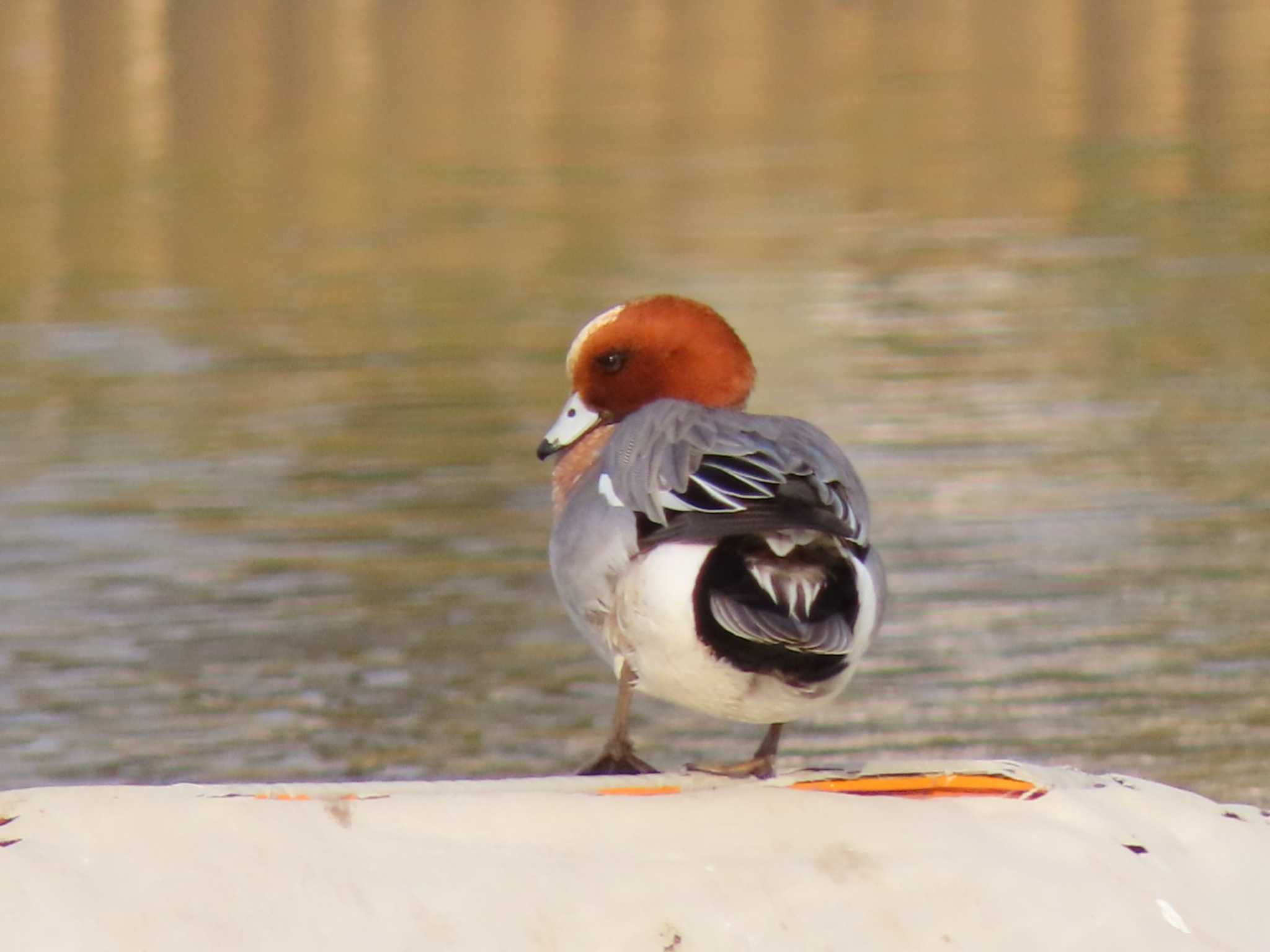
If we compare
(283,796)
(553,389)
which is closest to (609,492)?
(283,796)

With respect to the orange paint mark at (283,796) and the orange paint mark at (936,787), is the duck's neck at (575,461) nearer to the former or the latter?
the orange paint mark at (936,787)

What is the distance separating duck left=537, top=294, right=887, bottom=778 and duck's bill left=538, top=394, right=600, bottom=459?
1.21 feet

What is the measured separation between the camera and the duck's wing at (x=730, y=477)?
3236 mm

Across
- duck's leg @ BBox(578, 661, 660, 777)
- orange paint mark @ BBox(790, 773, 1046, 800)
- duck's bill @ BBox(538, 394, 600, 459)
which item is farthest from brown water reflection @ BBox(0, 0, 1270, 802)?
orange paint mark @ BBox(790, 773, 1046, 800)

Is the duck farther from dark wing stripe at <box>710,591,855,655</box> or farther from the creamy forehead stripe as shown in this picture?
the creamy forehead stripe

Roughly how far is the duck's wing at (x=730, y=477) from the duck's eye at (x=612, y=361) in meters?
0.55

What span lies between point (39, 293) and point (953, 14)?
18.5 metres

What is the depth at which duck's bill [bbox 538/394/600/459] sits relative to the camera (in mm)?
4371

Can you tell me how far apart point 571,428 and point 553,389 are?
6.11 metres

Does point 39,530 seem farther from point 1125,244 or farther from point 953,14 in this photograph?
point 953,14

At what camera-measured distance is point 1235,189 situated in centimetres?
1587

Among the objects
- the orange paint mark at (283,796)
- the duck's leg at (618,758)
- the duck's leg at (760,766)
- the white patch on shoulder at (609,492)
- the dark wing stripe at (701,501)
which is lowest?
the duck's leg at (618,758)

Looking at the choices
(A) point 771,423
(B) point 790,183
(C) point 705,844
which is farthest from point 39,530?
(B) point 790,183

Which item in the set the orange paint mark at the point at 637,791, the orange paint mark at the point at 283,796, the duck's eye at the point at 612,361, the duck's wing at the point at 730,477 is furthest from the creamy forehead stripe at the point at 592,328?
the orange paint mark at the point at 283,796
